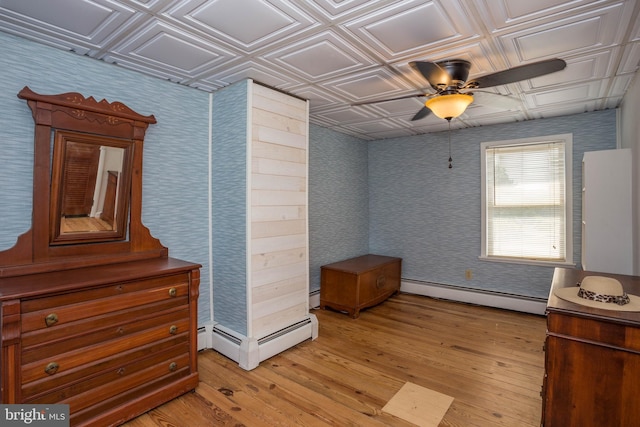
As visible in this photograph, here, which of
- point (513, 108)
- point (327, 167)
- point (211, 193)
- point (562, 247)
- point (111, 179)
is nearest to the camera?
point (111, 179)

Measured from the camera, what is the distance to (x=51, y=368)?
5.66ft

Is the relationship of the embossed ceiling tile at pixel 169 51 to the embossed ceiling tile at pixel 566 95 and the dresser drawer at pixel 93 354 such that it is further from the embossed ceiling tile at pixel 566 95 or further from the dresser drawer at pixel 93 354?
the embossed ceiling tile at pixel 566 95

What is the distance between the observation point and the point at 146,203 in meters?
2.65

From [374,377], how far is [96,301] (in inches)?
79.0

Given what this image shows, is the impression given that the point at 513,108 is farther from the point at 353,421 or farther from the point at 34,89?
the point at 34,89

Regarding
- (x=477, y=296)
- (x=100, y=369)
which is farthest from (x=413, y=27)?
(x=477, y=296)

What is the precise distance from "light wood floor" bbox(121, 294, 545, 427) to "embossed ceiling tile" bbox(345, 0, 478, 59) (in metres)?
2.38

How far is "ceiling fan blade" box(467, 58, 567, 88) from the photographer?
1808 mm

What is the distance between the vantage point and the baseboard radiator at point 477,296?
157 inches

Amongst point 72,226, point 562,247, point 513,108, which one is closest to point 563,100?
point 513,108

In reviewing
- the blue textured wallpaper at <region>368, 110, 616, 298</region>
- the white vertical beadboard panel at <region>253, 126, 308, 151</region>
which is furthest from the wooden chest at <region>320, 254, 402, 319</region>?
the white vertical beadboard panel at <region>253, 126, 308, 151</region>

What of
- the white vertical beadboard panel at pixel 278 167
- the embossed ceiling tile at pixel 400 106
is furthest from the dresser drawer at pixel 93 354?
the embossed ceiling tile at pixel 400 106

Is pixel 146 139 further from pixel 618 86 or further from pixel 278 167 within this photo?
pixel 618 86

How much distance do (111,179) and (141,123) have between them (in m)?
0.49
